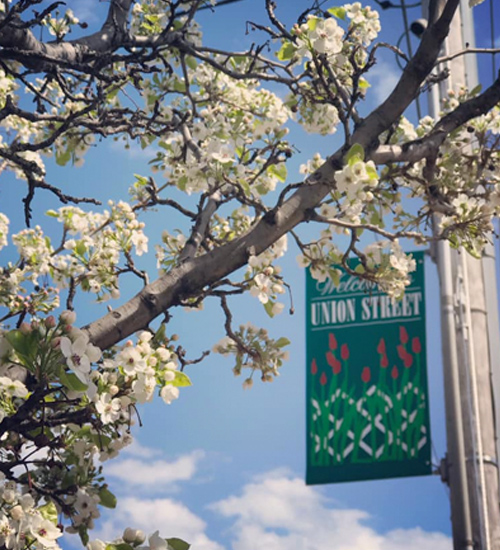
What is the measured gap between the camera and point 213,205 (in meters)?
3.51

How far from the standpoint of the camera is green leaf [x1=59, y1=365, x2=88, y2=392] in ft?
6.35

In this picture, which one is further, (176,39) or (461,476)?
(461,476)

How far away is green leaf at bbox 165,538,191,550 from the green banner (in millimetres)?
3618

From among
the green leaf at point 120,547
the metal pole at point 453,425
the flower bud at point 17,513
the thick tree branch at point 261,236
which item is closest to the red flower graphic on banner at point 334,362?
the metal pole at point 453,425

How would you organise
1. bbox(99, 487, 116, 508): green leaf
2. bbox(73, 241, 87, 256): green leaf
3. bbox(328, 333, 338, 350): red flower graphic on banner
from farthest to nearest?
1. bbox(328, 333, 338, 350): red flower graphic on banner
2. bbox(73, 241, 87, 256): green leaf
3. bbox(99, 487, 116, 508): green leaf

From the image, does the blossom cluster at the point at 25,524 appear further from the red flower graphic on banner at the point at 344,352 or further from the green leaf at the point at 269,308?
the red flower graphic on banner at the point at 344,352

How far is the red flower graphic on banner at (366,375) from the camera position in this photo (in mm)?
6000

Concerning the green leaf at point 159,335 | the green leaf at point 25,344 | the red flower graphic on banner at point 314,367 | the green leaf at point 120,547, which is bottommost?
the green leaf at point 120,547

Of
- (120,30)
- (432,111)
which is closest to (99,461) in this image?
(120,30)

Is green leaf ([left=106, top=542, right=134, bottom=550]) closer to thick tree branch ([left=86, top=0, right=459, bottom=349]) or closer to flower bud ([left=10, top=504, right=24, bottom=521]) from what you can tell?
flower bud ([left=10, top=504, right=24, bottom=521])

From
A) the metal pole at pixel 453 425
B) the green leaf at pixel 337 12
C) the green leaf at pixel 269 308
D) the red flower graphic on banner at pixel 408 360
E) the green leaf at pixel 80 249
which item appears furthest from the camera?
the red flower graphic on banner at pixel 408 360

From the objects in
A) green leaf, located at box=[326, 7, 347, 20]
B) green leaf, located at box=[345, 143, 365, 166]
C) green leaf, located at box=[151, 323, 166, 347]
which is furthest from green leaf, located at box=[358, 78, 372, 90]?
green leaf, located at box=[151, 323, 166, 347]

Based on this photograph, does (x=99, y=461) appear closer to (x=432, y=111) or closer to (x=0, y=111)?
→ (x=0, y=111)

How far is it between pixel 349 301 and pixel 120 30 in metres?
3.51
